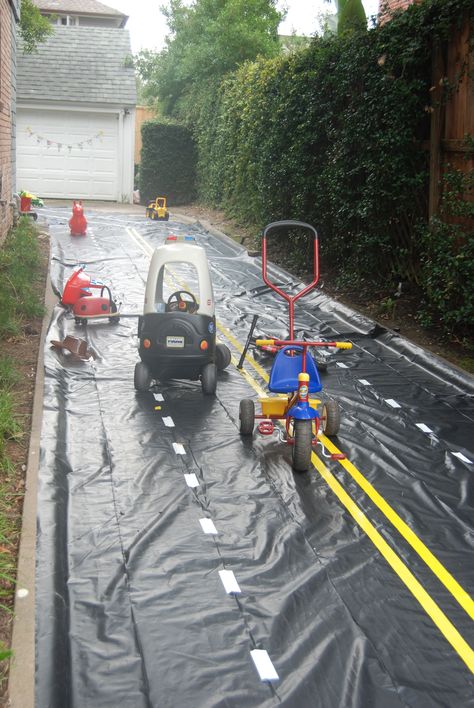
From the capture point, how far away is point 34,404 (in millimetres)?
7828

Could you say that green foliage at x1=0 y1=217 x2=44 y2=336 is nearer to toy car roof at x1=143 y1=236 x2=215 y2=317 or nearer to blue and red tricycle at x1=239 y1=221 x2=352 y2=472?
toy car roof at x1=143 y1=236 x2=215 y2=317

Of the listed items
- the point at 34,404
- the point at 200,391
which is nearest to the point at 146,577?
the point at 34,404

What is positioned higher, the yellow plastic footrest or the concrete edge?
the yellow plastic footrest

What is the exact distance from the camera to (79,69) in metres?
29.0

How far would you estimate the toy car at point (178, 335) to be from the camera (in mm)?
8344

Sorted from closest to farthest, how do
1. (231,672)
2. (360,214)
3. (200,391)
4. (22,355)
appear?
(231,672) → (200,391) → (22,355) → (360,214)

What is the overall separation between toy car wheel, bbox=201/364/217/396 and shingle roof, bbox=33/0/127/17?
42.3m

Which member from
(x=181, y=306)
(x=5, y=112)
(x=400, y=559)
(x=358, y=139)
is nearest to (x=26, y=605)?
(x=400, y=559)

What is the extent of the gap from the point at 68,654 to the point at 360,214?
31.3 feet

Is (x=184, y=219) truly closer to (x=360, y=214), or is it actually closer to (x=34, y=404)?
(x=360, y=214)

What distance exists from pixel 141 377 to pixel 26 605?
4146mm

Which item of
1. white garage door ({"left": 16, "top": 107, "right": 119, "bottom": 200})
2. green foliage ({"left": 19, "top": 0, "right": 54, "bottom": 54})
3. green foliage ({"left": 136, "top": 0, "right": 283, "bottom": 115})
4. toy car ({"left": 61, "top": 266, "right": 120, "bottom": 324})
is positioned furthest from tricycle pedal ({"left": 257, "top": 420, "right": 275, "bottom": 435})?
white garage door ({"left": 16, "top": 107, "right": 119, "bottom": 200})

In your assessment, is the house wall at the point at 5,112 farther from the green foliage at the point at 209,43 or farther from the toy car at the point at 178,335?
the green foliage at the point at 209,43

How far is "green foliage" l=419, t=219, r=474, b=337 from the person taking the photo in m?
9.86
